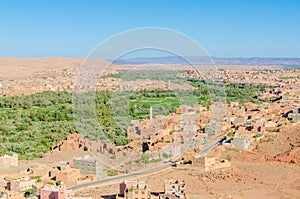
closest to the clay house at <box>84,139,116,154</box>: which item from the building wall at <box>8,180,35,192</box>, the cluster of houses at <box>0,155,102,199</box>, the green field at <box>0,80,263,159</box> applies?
the green field at <box>0,80,263,159</box>

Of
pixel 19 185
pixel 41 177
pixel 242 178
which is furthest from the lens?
pixel 242 178

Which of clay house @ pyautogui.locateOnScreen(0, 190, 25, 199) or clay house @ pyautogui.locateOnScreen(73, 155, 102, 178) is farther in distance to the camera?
clay house @ pyautogui.locateOnScreen(73, 155, 102, 178)

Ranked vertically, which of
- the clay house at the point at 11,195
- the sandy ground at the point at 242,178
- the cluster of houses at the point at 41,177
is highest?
the clay house at the point at 11,195

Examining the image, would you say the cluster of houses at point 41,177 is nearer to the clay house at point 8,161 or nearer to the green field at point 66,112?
A: the clay house at point 8,161

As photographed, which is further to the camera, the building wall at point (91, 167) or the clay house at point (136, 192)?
the building wall at point (91, 167)

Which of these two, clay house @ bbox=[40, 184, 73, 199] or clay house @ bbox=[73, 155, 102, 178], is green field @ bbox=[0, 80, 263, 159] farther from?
clay house @ bbox=[40, 184, 73, 199]

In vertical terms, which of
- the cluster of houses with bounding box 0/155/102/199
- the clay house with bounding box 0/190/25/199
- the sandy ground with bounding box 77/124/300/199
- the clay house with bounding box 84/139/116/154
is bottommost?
the sandy ground with bounding box 77/124/300/199

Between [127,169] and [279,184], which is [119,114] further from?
[279,184]

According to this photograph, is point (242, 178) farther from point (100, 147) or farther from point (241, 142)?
point (100, 147)

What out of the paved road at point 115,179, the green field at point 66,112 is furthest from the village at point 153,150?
the green field at point 66,112

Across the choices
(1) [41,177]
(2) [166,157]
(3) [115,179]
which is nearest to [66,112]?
(2) [166,157]

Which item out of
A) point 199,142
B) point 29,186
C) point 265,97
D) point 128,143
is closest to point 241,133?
point 199,142
